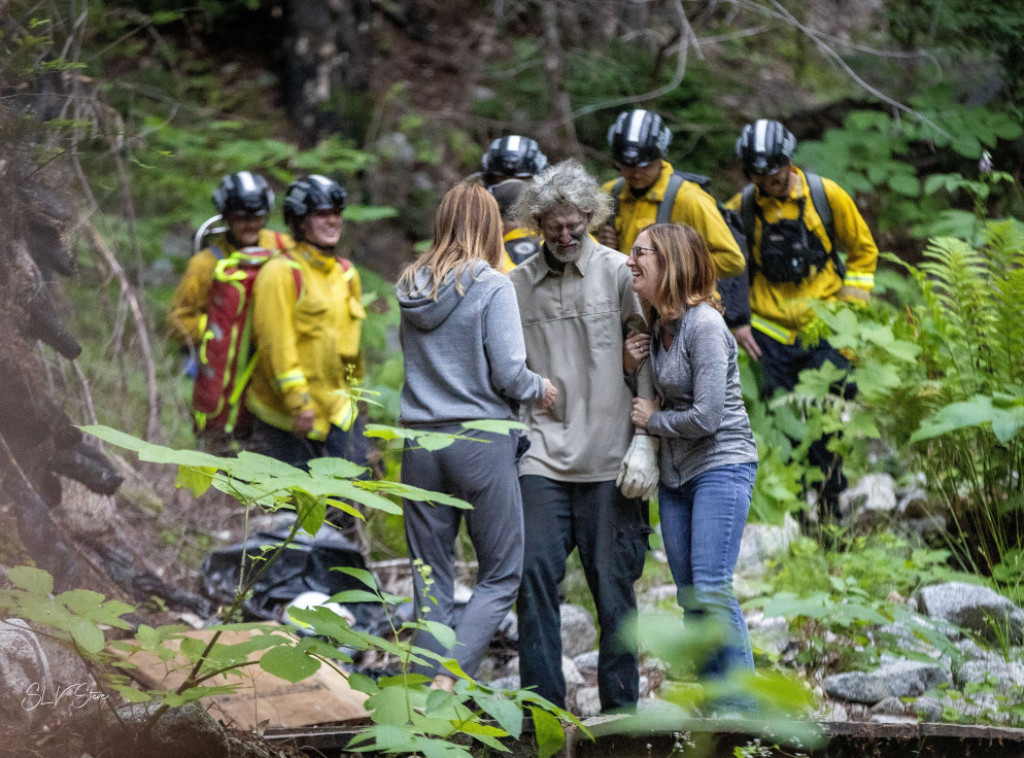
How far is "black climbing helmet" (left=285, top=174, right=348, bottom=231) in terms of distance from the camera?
19.2 ft

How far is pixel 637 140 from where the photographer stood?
18.3 feet

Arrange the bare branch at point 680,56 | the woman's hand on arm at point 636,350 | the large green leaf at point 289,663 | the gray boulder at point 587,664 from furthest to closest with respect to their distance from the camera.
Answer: the bare branch at point 680,56
the gray boulder at point 587,664
the woman's hand on arm at point 636,350
the large green leaf at point 289,663

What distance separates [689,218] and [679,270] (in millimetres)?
1624

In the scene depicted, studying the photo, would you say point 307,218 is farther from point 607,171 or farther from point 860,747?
point 607,171

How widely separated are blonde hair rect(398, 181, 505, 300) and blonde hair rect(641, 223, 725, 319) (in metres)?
0.66

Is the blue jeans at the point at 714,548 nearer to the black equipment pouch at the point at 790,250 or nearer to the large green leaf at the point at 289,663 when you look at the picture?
the large green leaf at the point at 289,663

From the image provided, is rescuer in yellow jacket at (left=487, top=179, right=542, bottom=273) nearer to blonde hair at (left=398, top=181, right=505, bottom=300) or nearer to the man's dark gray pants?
blonde hair at (left=398, top=181, right=505, bottom=300)

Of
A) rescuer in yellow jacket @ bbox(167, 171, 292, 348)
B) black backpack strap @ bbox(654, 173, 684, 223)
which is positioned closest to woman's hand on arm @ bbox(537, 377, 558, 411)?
black backpack strap @ bbox(654, 173, 684, 223)

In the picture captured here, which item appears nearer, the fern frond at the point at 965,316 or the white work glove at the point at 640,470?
the white work glove at the point at 640,470

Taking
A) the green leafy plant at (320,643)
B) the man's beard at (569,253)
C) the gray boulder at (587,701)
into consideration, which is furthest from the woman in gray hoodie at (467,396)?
the green leafy plant at (320,643)

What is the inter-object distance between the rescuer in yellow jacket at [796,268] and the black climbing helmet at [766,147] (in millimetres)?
20

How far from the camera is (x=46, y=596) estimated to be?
260 centimetres

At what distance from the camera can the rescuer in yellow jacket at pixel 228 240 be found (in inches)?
251

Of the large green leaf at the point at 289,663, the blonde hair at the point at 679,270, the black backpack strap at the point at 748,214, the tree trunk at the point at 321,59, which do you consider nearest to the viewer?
the large green leaf at the point at 289,663
